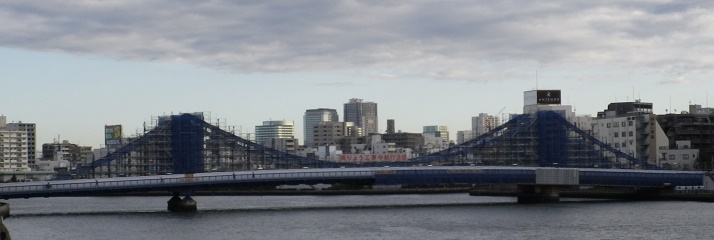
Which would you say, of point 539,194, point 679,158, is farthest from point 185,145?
point 679,158

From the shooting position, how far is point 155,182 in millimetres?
93438

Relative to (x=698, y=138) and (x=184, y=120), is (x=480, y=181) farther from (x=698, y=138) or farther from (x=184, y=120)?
(x=698, y=138)

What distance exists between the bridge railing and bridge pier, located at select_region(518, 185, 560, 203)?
1901 cm

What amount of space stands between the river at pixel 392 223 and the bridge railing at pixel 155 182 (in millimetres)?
2077

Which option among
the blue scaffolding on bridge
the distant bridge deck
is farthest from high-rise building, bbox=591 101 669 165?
the distant bridge deck

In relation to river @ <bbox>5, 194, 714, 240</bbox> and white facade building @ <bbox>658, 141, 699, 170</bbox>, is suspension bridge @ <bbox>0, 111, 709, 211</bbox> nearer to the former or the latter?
river @ <bbox>5, 194, 714, 240</bbox>

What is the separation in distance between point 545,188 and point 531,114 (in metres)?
13.1

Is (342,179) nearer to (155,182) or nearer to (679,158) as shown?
(155,182)

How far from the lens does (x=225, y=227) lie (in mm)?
75938

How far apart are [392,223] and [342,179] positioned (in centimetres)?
2043

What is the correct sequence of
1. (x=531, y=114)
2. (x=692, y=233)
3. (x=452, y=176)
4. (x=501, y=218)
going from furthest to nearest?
1. (x=531, y=114)
2. (x=452, y=176)
3. (x=501, y=218)
4. (x=692, y=233)

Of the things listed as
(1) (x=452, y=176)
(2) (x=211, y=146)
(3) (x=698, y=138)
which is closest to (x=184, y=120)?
(2) (x=211, y=146)

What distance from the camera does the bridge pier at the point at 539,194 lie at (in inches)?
4166

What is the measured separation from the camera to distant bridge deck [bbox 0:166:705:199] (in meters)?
93.1
